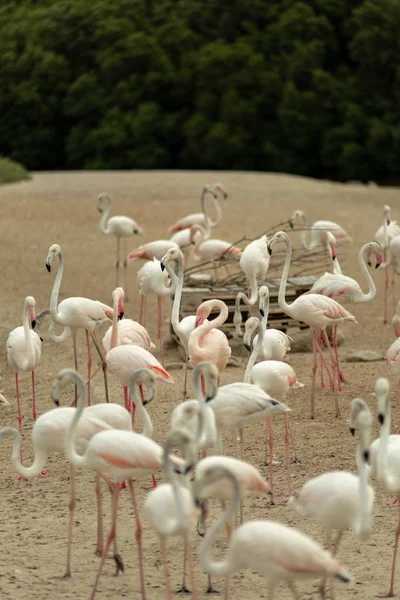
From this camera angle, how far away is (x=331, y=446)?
21.7ft

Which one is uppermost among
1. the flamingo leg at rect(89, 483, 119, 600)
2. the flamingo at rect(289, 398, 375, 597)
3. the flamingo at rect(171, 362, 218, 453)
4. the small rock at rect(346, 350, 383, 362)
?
the flamingo at rect(171, 362, 218, 453)

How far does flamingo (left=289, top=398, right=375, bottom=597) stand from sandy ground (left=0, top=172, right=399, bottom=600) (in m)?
0.59

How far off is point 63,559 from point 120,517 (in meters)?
0.58

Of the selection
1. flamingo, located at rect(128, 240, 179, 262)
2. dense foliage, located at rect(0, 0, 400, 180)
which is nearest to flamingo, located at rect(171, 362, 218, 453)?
flamingo, located at rect(128, 240, 179, 262)

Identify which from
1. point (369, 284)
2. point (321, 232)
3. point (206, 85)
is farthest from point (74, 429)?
point (206, 85)

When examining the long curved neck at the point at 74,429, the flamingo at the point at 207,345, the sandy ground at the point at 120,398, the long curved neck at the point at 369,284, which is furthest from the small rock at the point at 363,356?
the long curved neck at the point at 74,429

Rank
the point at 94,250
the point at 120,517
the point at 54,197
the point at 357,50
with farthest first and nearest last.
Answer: the point at 357,50 → the point at 54,197 → the point at 94,250 → the point at 120,517

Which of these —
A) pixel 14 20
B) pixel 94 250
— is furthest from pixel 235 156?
pixel 94 250

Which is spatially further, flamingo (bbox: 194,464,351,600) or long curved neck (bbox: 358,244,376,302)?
long curved neck (bbox: 358,244,376,302)

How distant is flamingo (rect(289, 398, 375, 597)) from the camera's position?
4.17 m

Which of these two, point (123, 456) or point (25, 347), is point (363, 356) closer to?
point (25, 347)

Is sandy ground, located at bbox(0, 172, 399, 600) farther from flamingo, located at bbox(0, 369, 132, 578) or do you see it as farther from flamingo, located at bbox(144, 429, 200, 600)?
flamingo, located at bbox(144, 429, 200, 600)

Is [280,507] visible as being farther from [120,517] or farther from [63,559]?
[63,559]

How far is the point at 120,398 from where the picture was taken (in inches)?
306
